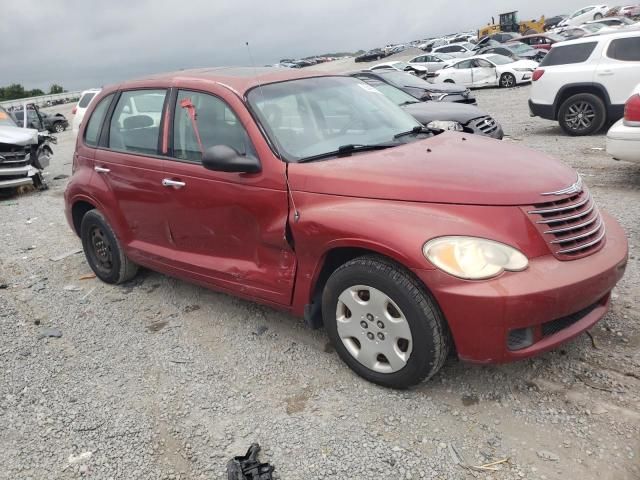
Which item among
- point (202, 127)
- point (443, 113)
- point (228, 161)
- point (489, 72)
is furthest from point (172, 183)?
point (489, 72)

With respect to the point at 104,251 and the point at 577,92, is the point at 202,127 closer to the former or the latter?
the point at 104,251

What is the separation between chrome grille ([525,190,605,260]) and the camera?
280cm

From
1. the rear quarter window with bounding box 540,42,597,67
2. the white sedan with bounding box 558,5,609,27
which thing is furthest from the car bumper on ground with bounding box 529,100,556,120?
the white sedan with bounding box 558,5,609,27

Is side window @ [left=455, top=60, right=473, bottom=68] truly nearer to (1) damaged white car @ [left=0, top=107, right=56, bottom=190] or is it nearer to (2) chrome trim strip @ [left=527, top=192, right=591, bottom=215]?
(1) damaged white car @ [left=0, top=107, right=56, bottom=190]

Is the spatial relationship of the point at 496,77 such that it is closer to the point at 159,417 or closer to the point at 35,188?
the point at 35,188

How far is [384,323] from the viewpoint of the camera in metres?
2.97

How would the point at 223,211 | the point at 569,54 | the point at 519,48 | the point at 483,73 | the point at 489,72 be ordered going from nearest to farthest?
the point at 223,211 → the point at 569,54 → the point at 489,72 → the point at 483,73 → the point at 519,48

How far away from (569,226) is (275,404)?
1.87m

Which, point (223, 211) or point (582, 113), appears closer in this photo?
point (223, 211)

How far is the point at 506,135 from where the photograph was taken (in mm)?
11211

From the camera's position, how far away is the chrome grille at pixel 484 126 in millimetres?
8320

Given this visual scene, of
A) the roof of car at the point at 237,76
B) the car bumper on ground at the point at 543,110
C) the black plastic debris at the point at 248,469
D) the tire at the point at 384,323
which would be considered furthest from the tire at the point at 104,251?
the car bumper on ground at the point at 543,110

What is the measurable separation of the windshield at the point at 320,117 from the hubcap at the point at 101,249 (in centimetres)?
219

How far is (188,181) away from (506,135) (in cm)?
891
